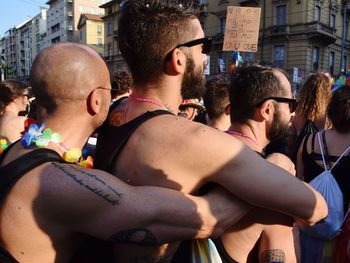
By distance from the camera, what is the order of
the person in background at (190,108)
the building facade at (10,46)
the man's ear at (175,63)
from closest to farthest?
the man's ear at (175,63) < the person in background at (190,108) < the building facade at (10,46)

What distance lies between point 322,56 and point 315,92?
2711 centimetres

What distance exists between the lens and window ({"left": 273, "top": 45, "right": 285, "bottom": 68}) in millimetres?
27484

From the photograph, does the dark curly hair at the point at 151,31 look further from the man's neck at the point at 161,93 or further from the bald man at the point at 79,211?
the bald man at the point at 79,211

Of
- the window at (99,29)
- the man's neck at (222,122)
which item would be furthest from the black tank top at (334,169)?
the window at (99,29)

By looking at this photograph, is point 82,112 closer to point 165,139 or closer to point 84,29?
point 165,139

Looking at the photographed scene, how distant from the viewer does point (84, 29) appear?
55312 millimetres

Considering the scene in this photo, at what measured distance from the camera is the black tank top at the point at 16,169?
48.8 inches

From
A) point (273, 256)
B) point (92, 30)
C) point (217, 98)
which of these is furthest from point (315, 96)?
point (92, 30)

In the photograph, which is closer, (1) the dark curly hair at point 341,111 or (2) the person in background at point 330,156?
(2) the person in background at point 330,156

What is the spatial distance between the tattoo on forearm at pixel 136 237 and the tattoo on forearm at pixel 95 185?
0.39 ft

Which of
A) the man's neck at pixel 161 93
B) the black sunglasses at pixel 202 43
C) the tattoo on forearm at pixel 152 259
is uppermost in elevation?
the black sunglasses at pixel 202 43

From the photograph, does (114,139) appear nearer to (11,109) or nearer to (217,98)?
(217,98)

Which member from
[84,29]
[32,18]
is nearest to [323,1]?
[84,29]

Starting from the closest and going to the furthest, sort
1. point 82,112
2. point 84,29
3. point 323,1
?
point 82,112 → point 323,1 → point 84,29
